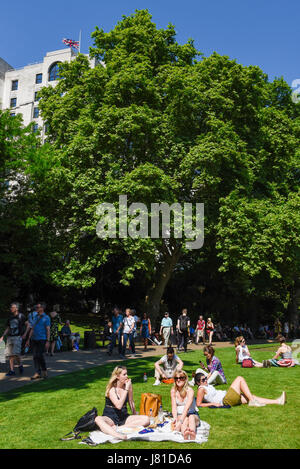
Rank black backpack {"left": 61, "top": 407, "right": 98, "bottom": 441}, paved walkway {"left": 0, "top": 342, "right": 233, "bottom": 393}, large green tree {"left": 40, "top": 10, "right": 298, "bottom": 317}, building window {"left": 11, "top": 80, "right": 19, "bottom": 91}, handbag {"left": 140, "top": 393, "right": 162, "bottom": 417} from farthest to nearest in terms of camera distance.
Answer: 1. building window {"left": 11, "top": 80, "right": 19, "bottom": 91}
2. large green tree {"left": 40, "top": 10, "right": 298, "bottom": 317}
3. paved walkway {"left": 0, "top": 342, "right": 233, "bottom": 393}
4. handbag {"left": 140, "top": 393, "right": 162, "bottom": 417}
5. black backpack {"left": 61, "top": 407, "right": 98, "bottom": 441}

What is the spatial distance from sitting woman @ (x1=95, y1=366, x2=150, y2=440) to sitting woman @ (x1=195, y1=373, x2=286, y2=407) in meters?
1.75

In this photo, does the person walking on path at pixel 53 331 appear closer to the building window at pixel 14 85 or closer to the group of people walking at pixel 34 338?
the group of people walking at pixel 34 338

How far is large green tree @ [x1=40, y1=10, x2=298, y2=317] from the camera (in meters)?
20.6

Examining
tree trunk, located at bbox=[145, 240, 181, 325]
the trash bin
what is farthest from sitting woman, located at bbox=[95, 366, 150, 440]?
tree trunk, located at bbox=[145, 240, 181, 325]

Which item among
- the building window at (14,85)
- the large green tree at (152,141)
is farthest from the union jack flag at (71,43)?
the large green tree at (152,141)

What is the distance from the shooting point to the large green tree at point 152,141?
20562 millimetres

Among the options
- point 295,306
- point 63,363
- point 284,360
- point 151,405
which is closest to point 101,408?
point 151,405

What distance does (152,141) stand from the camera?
859 inches

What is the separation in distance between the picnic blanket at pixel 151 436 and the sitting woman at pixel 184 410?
0.30ft

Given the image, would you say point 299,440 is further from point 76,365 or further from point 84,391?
point 76,365

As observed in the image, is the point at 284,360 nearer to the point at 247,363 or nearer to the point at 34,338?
the point at 247,363

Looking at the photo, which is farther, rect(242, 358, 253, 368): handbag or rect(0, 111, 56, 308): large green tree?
rect(0, 111, 56, 308): large green tree

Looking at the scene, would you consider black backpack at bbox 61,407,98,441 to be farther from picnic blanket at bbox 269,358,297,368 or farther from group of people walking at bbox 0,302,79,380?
picnic blanket at bbox 269,358,297,368
